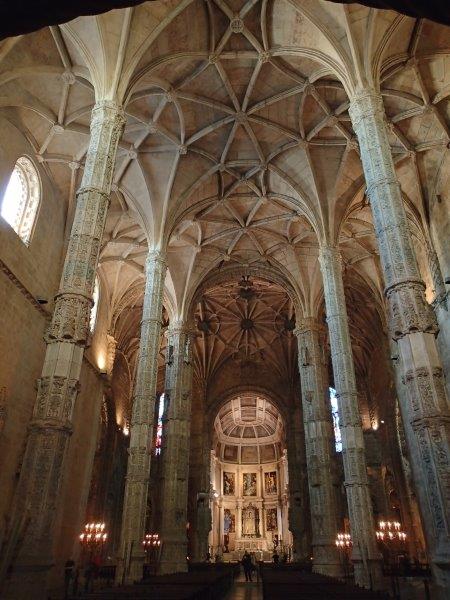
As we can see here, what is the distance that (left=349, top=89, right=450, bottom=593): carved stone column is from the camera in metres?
8.05

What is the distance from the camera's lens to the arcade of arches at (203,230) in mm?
9203

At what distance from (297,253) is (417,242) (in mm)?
7330

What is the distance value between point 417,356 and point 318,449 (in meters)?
A: 14.1

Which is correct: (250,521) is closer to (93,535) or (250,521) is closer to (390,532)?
(390,532)

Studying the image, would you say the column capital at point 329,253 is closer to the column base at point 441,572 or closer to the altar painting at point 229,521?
the column base at point 441,572

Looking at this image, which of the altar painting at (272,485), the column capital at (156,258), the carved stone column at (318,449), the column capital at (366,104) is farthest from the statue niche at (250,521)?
the column capital at (366,104)

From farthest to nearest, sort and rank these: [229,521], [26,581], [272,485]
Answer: [272,485], [229,521], [26,581]

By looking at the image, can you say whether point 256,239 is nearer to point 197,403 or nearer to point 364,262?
point 364,262

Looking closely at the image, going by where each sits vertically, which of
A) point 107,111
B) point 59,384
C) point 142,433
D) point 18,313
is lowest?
point 59,384

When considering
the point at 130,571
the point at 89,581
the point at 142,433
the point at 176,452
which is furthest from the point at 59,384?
the point at 89,581

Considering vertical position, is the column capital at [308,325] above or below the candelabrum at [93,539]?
above

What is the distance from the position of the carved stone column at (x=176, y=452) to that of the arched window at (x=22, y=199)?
10720 millimetres

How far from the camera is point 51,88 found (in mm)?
16484

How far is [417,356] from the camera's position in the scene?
356 inches
